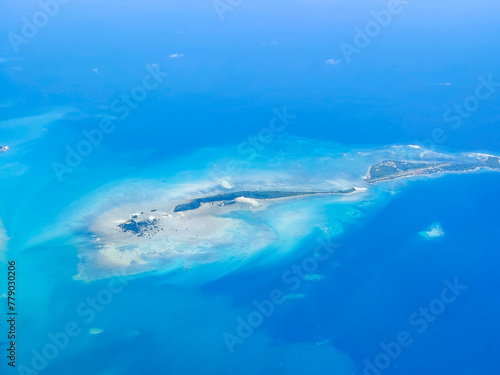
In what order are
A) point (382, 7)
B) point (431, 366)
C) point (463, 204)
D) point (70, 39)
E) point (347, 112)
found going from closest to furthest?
1. point (431, 366)
2. point (463, 204)
3. point (347, 112)
4. point (70, 39)
5. point (382, 7)

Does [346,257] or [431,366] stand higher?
[346,257]

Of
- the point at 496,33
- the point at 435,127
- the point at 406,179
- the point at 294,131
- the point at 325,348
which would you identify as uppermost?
the point at 496,33

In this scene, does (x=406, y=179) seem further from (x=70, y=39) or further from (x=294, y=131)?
(x=70, y=39)

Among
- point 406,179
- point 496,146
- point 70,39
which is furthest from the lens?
point 70,39

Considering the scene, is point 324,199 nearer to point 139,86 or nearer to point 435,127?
point 435,127

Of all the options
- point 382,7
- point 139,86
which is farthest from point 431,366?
point 382,7

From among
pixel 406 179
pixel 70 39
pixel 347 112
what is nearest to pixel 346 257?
pixel 406 179

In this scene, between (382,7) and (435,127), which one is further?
(382,7)
